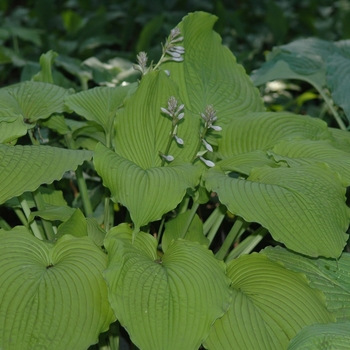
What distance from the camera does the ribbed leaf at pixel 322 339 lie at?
1.14m

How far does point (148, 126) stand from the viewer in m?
1.74

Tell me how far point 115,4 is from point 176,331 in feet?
12.5

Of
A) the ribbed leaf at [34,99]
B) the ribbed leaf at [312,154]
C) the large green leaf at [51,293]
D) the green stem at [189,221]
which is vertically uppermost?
the ribbed leaf at [312,154]

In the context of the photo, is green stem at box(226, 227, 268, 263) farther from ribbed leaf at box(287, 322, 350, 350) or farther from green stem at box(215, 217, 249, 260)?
ribbed leaf at box(287, 322, 350, 350)

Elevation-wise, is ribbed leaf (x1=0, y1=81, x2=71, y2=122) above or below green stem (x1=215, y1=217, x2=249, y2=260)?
above

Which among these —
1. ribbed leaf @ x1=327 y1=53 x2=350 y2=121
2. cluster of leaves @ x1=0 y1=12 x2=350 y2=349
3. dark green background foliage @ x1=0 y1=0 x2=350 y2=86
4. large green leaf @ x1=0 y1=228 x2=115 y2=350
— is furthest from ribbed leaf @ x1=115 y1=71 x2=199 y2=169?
dark green background foliage @ x1=0 y1=0 x2=350 y2=86

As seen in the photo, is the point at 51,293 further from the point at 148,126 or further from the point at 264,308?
the point at 148,126

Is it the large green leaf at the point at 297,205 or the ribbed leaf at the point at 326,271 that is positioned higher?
the large green leaf at the point at 297,205

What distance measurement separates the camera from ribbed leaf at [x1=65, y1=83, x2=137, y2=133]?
6.01ft

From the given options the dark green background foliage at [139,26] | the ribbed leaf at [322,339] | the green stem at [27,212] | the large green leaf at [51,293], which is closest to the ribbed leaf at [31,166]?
the large green leaf at [51,293]

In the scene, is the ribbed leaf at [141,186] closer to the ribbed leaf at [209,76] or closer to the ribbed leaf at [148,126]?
the ribbed leaf at [148,126]

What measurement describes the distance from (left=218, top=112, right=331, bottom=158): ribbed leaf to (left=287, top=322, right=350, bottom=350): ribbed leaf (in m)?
0.77

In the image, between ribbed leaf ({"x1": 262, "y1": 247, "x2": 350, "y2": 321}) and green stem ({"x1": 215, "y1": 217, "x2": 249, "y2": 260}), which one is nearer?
ribbed leaf ({"x1": 262, "y1": 247, "x2": 350, "y2": 321})

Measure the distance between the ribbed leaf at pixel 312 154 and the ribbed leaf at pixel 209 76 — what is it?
0.31 m
